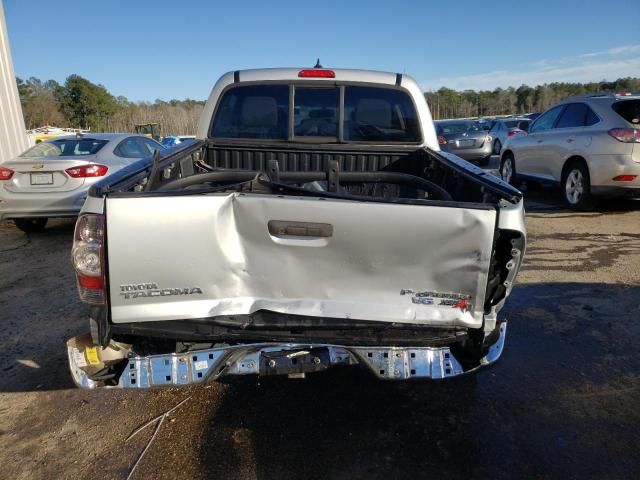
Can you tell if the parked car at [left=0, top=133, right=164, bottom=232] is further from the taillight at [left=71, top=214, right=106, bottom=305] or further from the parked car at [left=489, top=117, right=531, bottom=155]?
the parked car at [left=489, top=117, right=531, bottom=155]

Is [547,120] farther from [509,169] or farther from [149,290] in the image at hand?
[149,290]

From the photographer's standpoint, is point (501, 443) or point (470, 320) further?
point (501, 443)

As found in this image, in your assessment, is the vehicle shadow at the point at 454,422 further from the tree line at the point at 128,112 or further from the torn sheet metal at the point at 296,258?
the tree line at the point at 128,112

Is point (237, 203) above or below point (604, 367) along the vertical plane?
above

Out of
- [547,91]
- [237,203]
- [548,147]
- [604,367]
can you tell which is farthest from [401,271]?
[547,91]

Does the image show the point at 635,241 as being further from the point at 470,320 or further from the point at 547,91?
the point at 547,91

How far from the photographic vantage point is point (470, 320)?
2.27 m


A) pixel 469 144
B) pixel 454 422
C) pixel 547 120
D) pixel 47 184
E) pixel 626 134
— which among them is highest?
pixel 547 120

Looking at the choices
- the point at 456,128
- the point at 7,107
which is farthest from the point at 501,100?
the point at 7,107

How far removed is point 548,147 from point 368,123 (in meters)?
5.86

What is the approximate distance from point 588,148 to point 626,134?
0.62 m

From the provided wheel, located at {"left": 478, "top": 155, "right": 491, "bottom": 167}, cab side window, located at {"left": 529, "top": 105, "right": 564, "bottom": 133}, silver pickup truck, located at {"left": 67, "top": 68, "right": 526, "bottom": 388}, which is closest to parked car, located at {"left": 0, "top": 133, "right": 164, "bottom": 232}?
silver pickup truck, located at {"left": 67, "top": 68, "right": 526, "bottom": 388}

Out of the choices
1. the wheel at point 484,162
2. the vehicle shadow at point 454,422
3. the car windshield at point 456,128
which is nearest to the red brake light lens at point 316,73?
the vehicle shadow at point 454,422

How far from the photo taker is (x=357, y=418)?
9.02 feet
